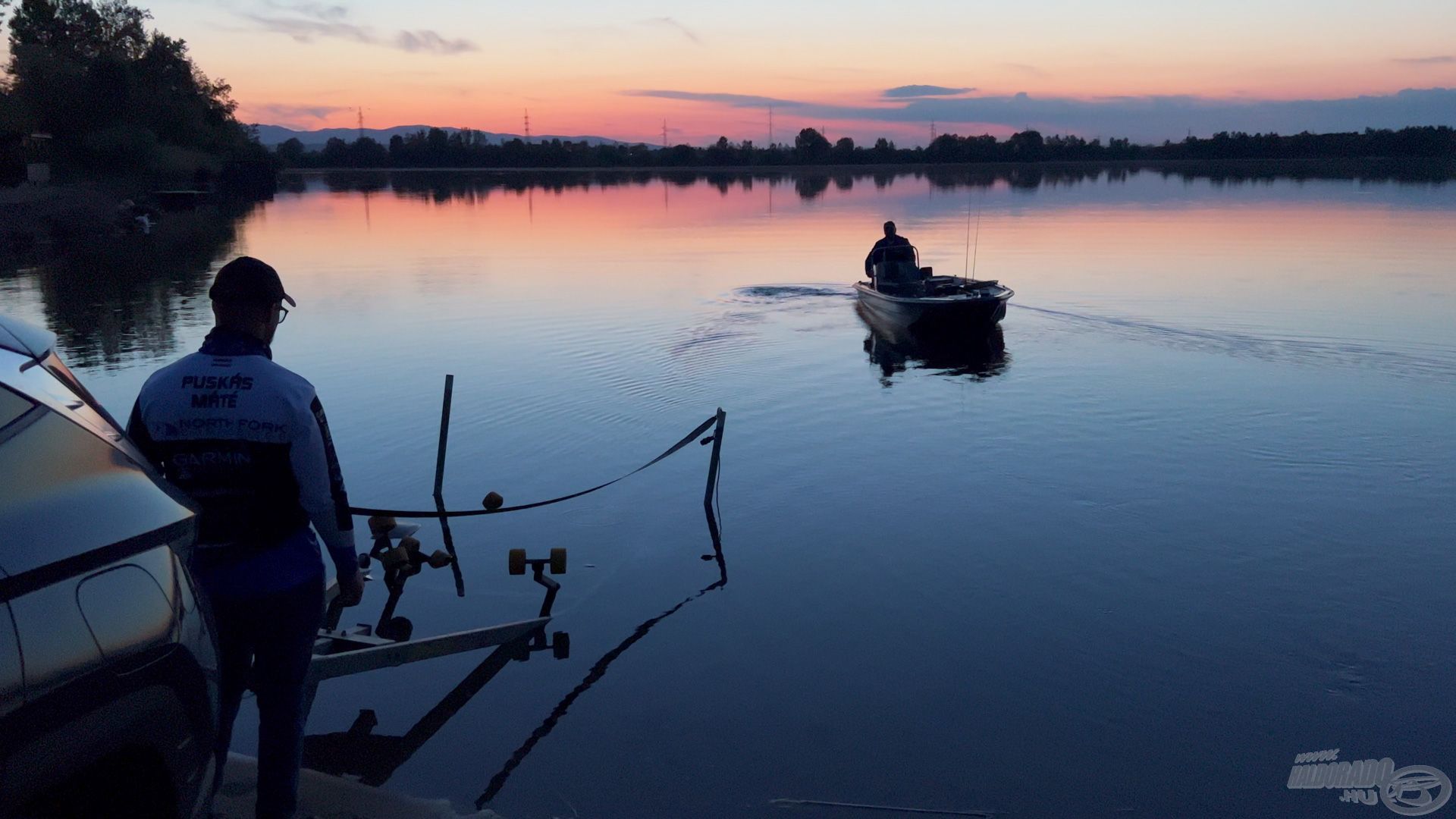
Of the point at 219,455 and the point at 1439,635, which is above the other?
the point at 219,455

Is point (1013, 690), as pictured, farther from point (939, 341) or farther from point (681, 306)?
point (681, 306)

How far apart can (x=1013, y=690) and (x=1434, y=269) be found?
3255 centimetres

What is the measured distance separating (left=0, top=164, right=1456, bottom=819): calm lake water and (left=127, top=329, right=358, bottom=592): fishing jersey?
282 cm

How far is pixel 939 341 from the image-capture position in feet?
74.7

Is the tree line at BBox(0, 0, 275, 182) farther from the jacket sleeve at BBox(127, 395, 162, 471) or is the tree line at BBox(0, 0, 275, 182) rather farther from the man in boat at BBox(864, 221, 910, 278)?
the jacket sleeve at BBox(127, 395, 162, 471)

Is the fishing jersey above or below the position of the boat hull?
above

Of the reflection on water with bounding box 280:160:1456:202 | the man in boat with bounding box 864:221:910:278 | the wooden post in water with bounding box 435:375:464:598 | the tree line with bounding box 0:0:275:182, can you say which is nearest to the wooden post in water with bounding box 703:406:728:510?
the wooden post in water with bounding box 435:375:464:598

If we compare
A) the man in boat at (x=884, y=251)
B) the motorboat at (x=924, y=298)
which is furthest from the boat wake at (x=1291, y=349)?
the man in boat at (x=884, y=251)

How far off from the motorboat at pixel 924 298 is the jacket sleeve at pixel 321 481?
1812 centimetres

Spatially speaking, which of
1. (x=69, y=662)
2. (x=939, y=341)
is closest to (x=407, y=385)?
(x=939, y=341)

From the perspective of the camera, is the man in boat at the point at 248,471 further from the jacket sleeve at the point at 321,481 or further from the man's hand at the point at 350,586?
the man's hand at the point at 350,586

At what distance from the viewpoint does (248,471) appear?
3816mm

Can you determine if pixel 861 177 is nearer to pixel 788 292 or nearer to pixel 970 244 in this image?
pixel 970 244

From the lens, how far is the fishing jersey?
375 cm
